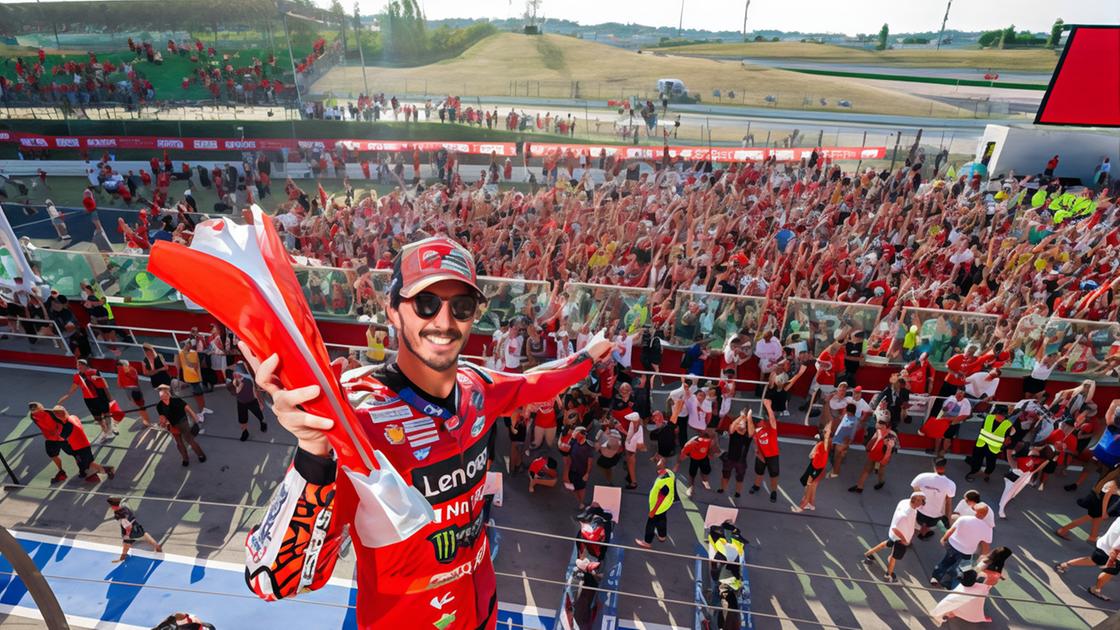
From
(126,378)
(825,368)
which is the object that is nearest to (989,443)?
(825,368)

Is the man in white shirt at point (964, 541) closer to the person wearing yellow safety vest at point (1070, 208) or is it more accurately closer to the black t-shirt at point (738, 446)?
the black t-shirt at point (738, 446)

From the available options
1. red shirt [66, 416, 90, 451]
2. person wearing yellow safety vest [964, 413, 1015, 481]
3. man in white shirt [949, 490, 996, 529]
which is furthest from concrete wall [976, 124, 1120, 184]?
red shirt [66, 416, 90, 451]

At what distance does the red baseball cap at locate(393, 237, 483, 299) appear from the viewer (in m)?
2.69

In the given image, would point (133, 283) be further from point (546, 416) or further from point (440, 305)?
point (440, 305)

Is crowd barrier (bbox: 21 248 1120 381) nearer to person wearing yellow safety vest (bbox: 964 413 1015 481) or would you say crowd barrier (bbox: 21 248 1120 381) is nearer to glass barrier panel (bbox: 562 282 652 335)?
glass barrier panel (bbox: 562 282 652 335)

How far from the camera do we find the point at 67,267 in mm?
11789

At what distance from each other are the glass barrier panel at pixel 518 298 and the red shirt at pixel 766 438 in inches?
162

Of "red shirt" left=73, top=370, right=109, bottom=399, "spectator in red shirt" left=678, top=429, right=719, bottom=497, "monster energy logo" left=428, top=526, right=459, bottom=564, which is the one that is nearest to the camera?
"monster energy logo" left=428, top=526, right=459, bottom=564

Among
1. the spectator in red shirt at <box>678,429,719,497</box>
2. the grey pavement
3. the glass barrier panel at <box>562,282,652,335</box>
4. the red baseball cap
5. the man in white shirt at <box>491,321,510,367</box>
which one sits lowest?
the grey pavement

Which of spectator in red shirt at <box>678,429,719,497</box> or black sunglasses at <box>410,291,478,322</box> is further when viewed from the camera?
spectator in red shirt at <box>678,429,719,497</box>

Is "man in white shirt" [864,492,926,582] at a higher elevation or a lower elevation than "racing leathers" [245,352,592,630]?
lower

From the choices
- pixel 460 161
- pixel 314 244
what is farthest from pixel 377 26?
pixel 314 244

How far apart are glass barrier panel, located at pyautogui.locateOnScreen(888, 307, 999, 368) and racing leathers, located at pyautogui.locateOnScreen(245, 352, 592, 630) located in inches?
369

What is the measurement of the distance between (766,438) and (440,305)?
673 centimetres
